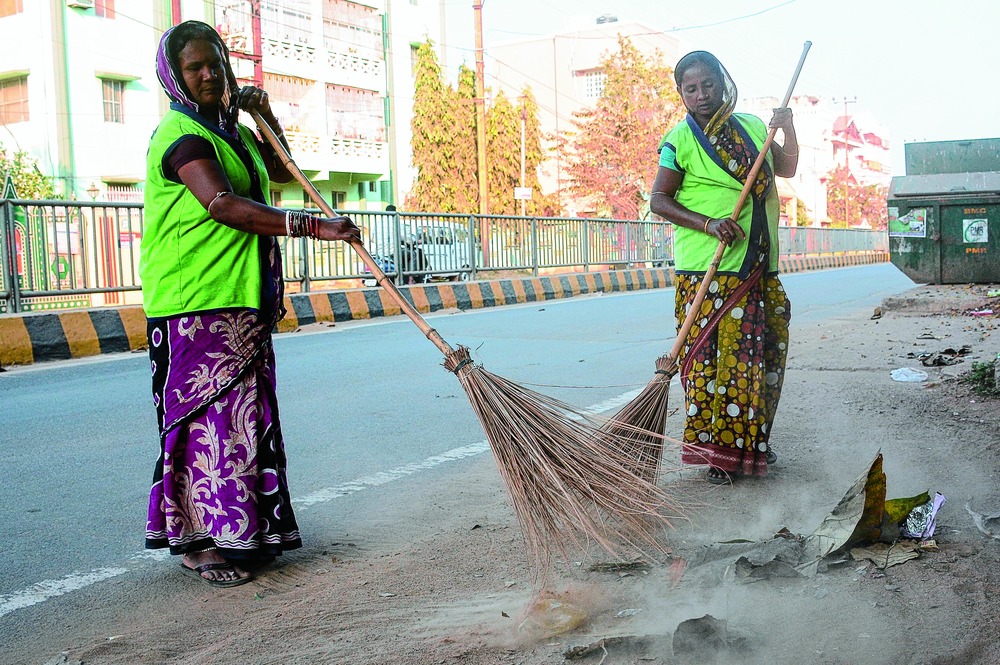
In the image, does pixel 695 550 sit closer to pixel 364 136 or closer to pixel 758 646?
pixel 758 646

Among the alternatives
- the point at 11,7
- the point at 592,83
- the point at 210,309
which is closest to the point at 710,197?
the point at 210,309

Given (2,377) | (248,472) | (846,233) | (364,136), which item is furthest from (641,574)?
(846,233)

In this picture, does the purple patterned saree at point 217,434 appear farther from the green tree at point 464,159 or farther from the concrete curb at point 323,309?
the green tree at point 464,159

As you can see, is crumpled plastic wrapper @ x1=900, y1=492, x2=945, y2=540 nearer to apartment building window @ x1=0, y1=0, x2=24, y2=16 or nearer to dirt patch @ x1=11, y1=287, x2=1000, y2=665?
dirt patch @ x1=11, y1=287, x2=1000, y2=665

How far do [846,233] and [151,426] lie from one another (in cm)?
3809

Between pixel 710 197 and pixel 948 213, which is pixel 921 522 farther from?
pixel 948 213

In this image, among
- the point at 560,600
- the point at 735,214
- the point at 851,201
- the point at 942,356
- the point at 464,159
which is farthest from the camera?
the point at 851,201

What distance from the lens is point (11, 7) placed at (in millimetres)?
23766

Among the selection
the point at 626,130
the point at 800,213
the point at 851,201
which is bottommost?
the point at 800,213

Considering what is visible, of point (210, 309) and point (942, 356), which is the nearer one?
point (210, 309)

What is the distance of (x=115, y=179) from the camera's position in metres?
24.4

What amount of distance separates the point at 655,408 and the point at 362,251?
113cm

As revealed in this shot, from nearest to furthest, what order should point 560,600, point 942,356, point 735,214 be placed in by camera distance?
point 560,600 → point 735,214 → point 942,356

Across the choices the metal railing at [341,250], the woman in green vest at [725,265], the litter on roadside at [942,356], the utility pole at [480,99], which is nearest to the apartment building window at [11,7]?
the utility pole at [480,99]
